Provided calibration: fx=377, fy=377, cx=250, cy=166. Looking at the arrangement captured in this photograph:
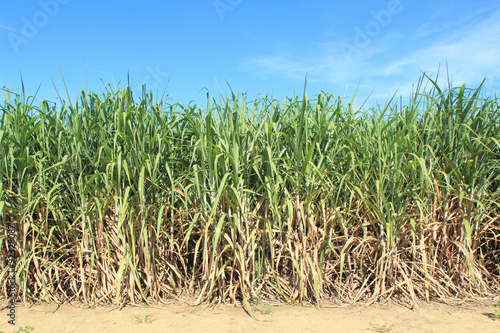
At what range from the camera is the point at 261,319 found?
276 cm

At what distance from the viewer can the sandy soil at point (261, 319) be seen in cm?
265

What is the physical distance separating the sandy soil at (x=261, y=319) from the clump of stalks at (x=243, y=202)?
0.42ft

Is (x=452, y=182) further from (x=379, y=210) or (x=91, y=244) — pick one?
(x=91, y=244)

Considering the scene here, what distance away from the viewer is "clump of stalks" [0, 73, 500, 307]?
290 cm

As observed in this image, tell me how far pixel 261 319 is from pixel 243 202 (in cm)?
87

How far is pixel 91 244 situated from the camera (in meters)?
3.06

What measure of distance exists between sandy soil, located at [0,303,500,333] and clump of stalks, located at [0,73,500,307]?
5.1 inches

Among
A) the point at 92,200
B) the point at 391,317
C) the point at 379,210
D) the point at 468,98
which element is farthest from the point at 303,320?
the point at 468,98

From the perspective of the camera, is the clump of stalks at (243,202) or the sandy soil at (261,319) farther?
the clump of stalks at (243,202)

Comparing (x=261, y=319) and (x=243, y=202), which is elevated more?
(x=243, y=202)

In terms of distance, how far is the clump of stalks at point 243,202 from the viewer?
2896mm

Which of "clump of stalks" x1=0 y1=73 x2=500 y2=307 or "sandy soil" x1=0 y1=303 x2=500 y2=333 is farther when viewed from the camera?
"clump of stalks" x1=0 y1=73 x2=500 y2=307

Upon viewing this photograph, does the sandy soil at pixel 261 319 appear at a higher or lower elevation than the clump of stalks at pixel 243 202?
lower

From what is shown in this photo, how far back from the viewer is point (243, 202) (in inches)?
114
